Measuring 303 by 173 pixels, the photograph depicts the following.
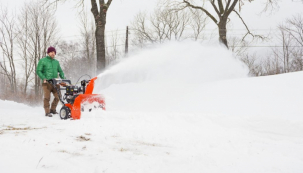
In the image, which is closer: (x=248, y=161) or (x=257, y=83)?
(x=248, y=161)

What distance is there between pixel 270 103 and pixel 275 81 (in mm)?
1178

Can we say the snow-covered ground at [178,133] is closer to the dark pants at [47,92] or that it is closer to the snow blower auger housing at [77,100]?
the snow blower auger housing at [77,100]

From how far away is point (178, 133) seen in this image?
12.0 feet

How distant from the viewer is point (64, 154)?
7.93 ft

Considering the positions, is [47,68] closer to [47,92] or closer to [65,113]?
[47,92]

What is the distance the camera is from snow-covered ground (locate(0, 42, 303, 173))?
7.33 feet

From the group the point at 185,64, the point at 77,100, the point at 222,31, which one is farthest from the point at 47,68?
the point at 222,31

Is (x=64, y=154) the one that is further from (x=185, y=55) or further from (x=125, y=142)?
(x=185, y=55)

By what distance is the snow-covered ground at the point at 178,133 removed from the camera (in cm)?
223

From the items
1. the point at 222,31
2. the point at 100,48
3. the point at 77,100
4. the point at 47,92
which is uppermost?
the point at 222,31

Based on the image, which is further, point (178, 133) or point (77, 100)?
point (77, 100)

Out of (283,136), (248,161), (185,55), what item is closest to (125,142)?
(248,161)

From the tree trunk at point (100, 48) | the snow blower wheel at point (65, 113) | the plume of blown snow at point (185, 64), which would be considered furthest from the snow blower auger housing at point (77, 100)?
the tree trunk at point (100, 48)

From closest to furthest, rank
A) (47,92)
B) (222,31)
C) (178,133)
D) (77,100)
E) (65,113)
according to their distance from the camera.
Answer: (178,133)
(77,100)
(65,113)
(47,92)
(222,31)
